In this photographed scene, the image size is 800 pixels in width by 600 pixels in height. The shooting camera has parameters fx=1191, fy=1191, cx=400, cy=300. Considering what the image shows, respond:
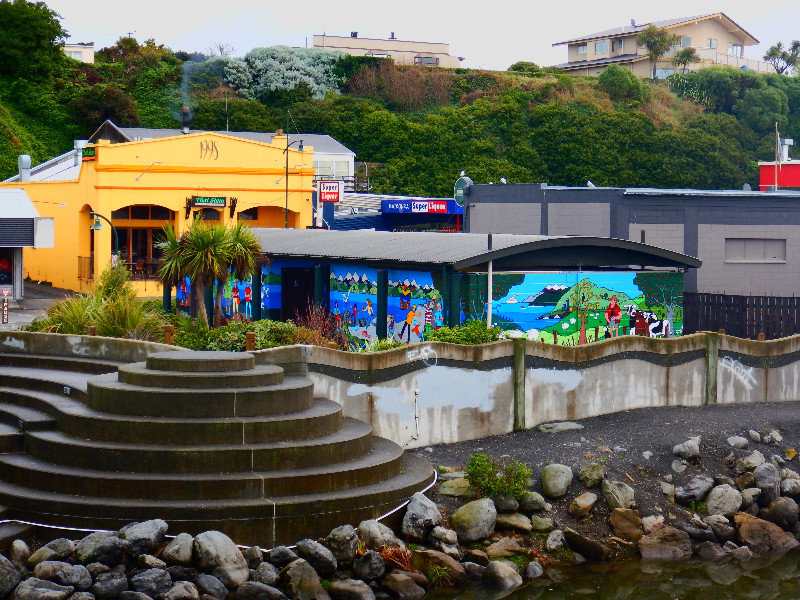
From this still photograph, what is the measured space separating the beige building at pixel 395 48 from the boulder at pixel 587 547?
292 feet

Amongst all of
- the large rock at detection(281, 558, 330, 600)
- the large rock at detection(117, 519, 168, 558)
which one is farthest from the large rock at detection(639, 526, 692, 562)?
the large rock at detection(117, 519, 168, 558)

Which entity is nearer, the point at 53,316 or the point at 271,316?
the point at 53,316

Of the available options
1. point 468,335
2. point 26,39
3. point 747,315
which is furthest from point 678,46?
point 468,335

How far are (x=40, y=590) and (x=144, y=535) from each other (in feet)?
3.96

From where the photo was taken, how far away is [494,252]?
851 inches

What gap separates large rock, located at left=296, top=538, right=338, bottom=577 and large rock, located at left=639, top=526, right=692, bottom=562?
4496 mm

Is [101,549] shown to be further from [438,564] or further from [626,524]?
[626,524]

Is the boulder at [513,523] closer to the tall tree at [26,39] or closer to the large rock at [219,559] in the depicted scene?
the large rock at [219,559]

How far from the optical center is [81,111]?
226 ft

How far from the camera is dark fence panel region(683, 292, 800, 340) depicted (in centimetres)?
2695

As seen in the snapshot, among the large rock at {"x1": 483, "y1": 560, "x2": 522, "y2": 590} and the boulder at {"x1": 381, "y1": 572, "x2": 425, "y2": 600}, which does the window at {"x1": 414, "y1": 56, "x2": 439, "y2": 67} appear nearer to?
the large rock at {"x1": 483, "y1": 560, "x2": 522, "y2": 590}

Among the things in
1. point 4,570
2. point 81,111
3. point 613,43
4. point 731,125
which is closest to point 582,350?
point 4,570

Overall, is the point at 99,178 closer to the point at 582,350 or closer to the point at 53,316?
the point at 53,316

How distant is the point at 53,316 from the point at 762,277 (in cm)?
2120
